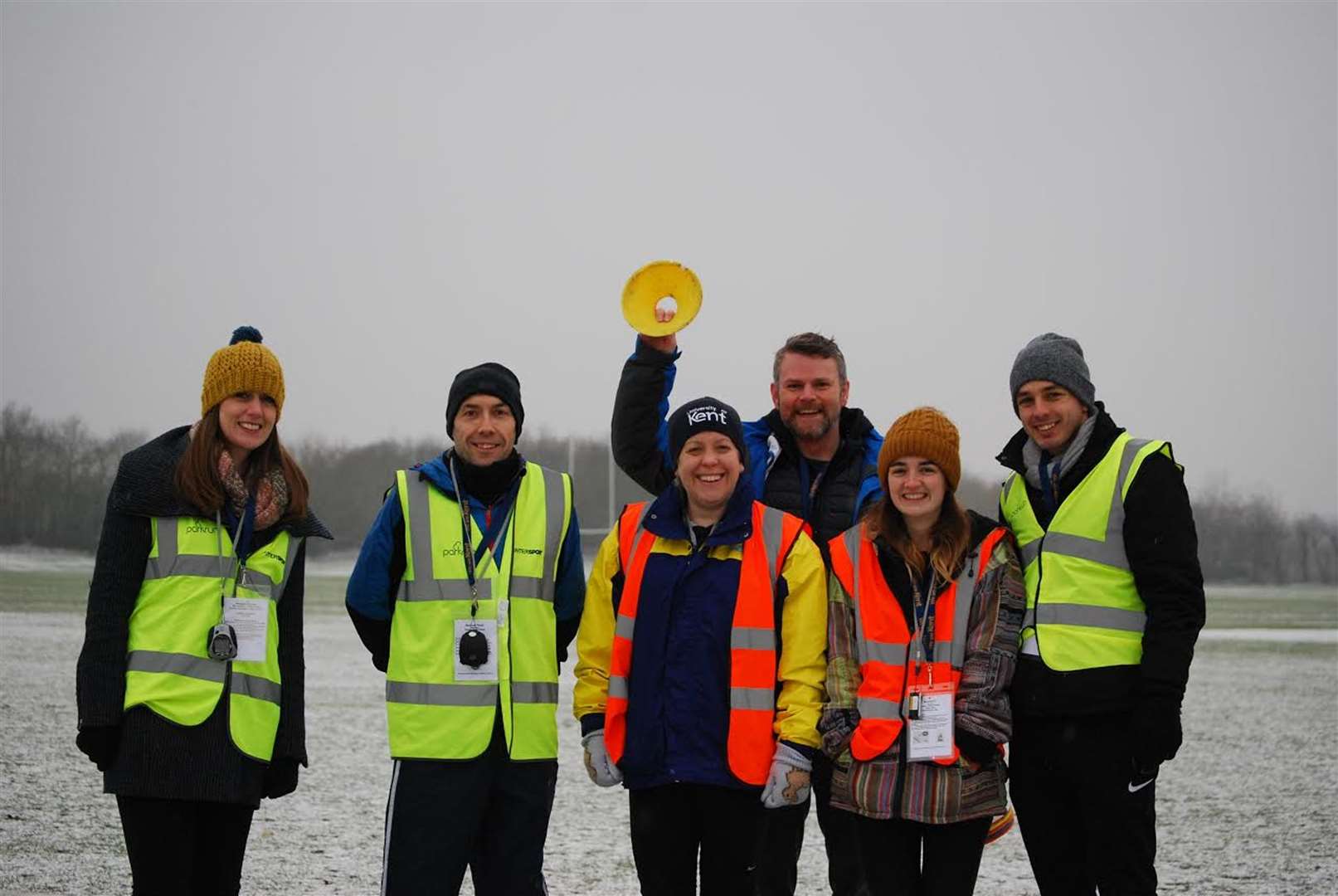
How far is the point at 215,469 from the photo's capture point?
417cm

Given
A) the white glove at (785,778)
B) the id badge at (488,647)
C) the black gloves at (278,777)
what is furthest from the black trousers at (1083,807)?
the black gloves at (278,777)

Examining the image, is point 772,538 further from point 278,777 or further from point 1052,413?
point 278,777

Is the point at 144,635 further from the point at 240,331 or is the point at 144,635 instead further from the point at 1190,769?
the point at 1190,769

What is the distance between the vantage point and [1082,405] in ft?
14.8

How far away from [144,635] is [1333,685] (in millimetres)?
17227

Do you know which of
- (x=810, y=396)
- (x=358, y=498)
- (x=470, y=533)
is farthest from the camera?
(x=358, y=498)

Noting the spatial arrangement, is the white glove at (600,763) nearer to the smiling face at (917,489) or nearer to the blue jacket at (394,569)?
the blue jacket at (394,569)

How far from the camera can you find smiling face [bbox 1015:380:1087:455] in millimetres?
4461

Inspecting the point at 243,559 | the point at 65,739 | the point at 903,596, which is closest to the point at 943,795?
the point at 903,596

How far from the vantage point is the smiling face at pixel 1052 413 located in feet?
14.6

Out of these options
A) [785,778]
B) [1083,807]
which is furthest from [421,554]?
[1083,807]

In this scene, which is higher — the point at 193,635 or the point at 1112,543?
the point at 1112,543

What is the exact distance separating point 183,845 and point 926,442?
2725 mm

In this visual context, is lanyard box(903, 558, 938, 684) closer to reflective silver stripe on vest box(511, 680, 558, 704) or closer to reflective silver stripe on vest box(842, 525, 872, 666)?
reflective silver stripe on vest box(842, 525, 872, 666)
